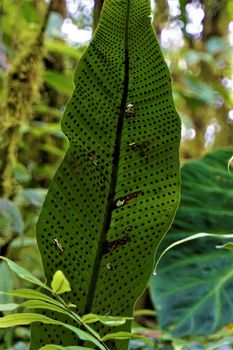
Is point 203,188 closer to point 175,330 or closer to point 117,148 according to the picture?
point 175,330

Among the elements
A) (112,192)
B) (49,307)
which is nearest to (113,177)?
(112,192)

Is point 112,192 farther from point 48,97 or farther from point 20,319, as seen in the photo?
point 48,97

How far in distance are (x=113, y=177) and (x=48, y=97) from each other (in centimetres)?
163

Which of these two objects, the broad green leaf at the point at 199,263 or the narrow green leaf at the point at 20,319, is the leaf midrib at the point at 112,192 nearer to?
the narrow green leaf at the point at 20,319

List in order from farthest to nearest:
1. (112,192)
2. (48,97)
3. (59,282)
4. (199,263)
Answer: (48,97), (199,263), (112,192), (59,282)

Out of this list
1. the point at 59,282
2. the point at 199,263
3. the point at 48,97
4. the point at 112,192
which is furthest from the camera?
the point at 48,97

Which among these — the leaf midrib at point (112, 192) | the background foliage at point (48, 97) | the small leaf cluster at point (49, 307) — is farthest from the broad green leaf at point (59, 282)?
the background foliage at point (48, 97)

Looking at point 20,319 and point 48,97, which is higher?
point 48,97

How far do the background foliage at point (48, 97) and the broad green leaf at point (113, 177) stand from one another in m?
0.20

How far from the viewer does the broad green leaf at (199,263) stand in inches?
32.5

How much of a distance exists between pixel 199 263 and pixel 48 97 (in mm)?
1311

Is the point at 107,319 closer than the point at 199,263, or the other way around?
the point at 107,319

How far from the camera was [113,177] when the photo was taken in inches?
19.3

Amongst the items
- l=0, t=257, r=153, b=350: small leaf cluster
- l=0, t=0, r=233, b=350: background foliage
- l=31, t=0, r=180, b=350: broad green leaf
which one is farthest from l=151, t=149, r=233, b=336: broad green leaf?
l=0, t=257, r=153, b=350: small leaf cluster
